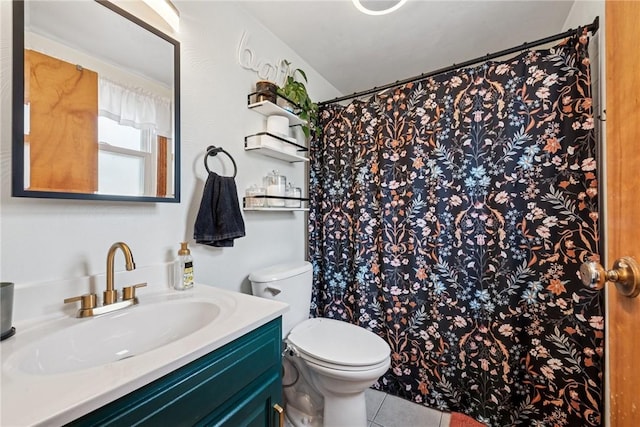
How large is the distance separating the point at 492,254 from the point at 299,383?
1.23m

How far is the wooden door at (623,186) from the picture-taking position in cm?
49

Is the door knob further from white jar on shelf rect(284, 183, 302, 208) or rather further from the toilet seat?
white jar on shelf rect(284, 183, 302, 208)

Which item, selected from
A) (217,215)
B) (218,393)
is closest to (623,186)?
(218,393)

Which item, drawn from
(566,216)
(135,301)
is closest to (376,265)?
(566,216)

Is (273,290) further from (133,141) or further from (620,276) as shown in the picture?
(620,276)

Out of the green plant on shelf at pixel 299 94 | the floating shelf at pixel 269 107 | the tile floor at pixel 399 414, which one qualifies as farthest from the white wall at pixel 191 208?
the tile floor at pixel 399 414

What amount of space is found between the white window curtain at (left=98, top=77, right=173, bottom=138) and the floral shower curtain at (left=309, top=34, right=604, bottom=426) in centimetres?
108

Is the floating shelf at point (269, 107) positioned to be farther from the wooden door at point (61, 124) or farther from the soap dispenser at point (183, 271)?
the soap dispenser at point (183, 271)

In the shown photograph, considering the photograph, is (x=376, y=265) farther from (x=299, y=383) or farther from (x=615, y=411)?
(x=615, y=411)

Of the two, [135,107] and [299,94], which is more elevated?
[299,94]

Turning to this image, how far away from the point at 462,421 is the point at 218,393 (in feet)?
4.61

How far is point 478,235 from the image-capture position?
1.37 metres

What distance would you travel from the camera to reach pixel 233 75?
1335 mm

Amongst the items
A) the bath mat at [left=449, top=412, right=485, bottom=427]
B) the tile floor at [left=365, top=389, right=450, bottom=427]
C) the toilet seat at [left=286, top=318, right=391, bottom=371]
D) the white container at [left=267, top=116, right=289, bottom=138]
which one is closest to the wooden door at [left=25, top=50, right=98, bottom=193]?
the white container at [left=267, top=116, right=289, bottom=138]
